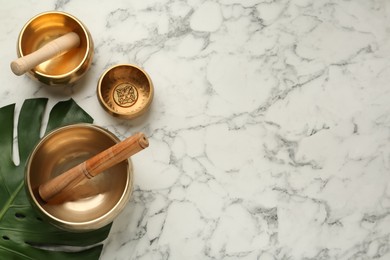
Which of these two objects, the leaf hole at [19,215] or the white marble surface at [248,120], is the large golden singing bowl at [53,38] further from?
the leaf hole at [19,215]

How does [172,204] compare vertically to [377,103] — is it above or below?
below

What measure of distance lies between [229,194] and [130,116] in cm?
34

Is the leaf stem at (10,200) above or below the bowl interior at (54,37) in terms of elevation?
below

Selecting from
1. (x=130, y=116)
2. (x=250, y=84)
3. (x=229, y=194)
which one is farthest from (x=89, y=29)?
(x=229, y=194)

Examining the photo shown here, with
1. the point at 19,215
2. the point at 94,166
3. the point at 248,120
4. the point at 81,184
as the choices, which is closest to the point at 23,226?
the point at 19,215

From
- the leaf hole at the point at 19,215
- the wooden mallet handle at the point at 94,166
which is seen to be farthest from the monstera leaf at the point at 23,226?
the wooden mallet handle at the point at 94,166

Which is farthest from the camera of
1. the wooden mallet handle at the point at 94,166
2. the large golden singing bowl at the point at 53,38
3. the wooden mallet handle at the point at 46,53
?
the large golden singing bowl at the point at 53,38

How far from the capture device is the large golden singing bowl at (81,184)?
1.51m

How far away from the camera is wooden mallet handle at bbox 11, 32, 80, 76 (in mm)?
1537

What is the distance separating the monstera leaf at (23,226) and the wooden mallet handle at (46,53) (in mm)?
180

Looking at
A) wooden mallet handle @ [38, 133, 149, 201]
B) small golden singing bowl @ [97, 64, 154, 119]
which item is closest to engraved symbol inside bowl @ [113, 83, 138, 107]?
small golden singing bowl @ [97, 64, 154, 119]

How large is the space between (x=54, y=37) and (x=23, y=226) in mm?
513

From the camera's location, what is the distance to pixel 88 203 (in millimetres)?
1624

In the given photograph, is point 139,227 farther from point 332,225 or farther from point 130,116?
point 332,225
